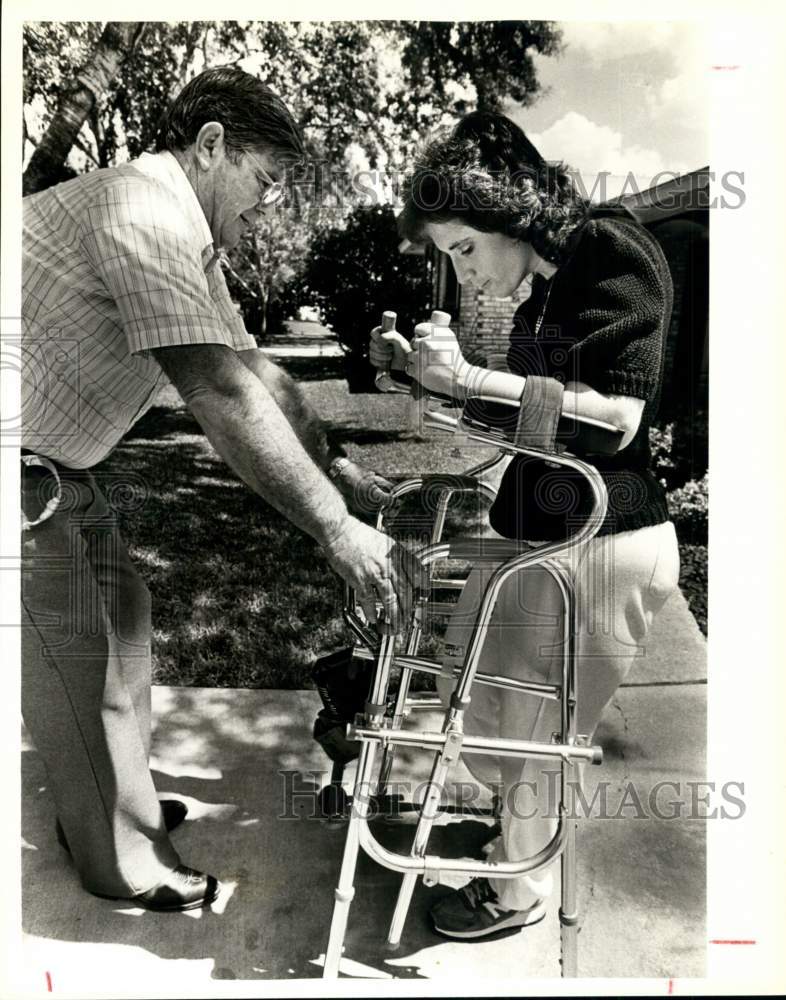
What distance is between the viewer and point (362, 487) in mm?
2744

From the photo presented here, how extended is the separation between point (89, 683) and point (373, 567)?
3.14ft

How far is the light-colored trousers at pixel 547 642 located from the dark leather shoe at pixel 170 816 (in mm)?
932

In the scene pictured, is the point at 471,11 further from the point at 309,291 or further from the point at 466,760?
the point at 466,760

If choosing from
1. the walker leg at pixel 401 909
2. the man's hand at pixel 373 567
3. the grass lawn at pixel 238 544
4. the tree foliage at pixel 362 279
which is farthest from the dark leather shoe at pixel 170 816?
the tree foliage at pixel 362 279

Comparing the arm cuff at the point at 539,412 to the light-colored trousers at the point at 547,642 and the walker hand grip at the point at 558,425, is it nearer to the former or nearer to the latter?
the walker hand grip at the point at 558,425

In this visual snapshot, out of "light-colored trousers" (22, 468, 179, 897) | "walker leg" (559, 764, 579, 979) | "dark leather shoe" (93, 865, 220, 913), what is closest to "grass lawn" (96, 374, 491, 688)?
"light-colored trousers" (22, 468, 179, 897)

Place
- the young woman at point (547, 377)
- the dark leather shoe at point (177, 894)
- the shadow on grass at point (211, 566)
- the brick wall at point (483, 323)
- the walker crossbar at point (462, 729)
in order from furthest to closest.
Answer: the shadow on grass at point (211, 566) < the dark leather shoe at point (177, 894) < the brick wall at point (483, 323) < the young woman at point (547, 377) < the walker crossbar at point (462, 729)

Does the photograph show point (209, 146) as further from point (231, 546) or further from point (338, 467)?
point (231, 546)

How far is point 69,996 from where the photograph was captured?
8.79ft

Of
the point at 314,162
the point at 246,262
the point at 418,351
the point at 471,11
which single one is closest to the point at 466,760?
the point at 418,351

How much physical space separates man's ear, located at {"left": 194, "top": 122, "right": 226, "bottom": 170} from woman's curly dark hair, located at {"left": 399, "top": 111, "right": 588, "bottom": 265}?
54 centimetres

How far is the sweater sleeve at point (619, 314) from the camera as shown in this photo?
92.7 inches

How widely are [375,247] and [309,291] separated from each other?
23 cm

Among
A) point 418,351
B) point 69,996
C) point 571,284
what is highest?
point 571,284
